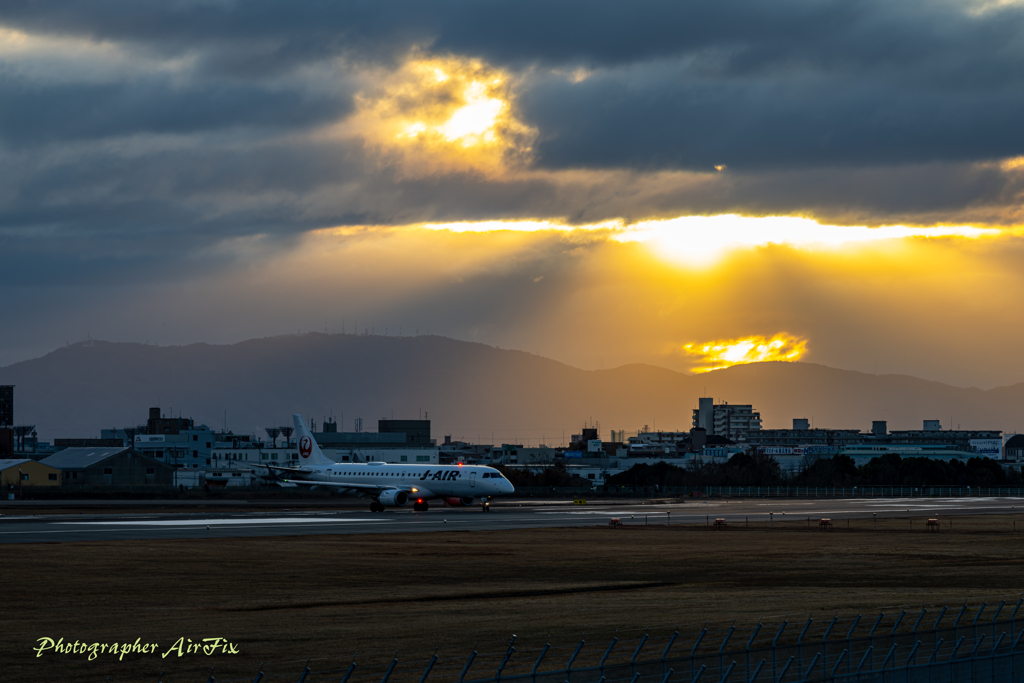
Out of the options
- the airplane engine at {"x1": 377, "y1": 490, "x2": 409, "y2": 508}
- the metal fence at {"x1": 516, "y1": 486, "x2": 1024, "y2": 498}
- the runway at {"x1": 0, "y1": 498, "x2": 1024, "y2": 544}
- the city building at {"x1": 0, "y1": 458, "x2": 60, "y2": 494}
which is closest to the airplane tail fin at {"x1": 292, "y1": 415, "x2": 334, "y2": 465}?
the runway at {"x1": 0, "y1": 498, "x2": 1024, "y2": 544}

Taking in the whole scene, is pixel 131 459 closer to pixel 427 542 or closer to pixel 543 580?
pixel 427 542

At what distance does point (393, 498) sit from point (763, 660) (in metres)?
87.8

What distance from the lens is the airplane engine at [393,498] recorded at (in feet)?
349

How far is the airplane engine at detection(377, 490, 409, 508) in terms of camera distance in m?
106

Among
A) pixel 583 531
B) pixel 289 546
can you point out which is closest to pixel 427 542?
pixel 289 546

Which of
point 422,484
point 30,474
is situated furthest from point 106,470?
point 422,484

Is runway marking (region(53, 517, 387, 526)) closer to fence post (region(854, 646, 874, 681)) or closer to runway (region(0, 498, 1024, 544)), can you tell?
runway (region(0, 498, 1024, 544))

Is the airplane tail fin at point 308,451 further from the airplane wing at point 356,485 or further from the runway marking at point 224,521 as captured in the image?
the runway marking at point 224,521

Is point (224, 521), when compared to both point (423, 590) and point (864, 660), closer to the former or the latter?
point (423, 590)

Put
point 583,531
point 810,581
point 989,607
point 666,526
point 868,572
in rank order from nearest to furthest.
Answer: point 989,607 → point 810,581 → point 868,572 → point 583,531 → point 666,526

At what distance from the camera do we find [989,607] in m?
38.2

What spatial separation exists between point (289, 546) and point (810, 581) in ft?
98.0

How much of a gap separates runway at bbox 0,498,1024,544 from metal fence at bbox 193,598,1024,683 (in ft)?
152

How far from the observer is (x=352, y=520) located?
93.6m
